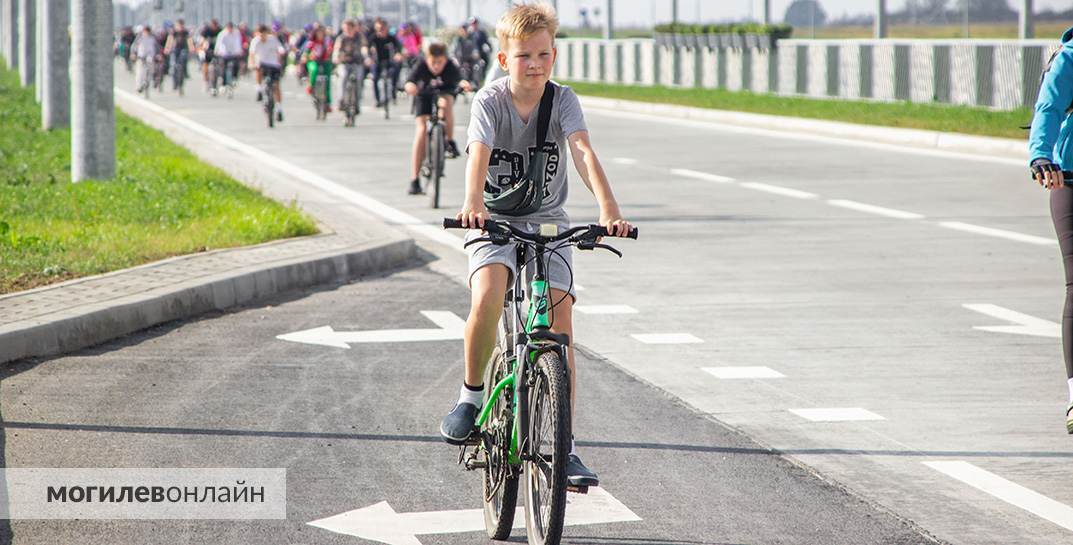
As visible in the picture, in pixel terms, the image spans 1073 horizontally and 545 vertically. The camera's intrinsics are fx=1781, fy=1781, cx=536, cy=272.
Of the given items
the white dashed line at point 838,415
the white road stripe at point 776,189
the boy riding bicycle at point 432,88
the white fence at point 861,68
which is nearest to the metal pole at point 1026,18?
the white fence at point 861,68

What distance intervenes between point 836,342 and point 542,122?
411 cm

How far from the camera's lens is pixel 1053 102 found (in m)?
6.67

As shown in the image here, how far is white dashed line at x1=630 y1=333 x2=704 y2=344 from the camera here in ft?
30.0

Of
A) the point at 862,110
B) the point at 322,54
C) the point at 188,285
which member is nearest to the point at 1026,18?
the point at 862,110

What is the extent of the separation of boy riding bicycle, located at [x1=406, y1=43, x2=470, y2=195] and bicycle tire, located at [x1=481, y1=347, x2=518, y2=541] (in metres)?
11.5

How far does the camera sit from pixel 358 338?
30.6ft

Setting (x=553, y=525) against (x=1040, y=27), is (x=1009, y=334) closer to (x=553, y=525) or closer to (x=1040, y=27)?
(x=553, y=525)

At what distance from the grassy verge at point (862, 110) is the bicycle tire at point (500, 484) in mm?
17845

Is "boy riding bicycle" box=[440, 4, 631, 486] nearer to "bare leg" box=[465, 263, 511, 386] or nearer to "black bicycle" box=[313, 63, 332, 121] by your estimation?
"bare leg" box=[465, 263, 511, 386]

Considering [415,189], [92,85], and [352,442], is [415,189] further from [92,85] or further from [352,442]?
[352,442]

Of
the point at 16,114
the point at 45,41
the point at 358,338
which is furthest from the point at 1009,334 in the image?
the point at 16,114

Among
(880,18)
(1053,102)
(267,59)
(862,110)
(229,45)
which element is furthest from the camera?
(229,45)

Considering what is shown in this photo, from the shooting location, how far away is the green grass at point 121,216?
36.5 ft

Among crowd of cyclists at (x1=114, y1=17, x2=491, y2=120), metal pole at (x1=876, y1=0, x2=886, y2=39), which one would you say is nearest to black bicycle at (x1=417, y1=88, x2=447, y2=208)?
crowd of cyclists at (x1=114, y1=17, x2=491, y2=120)
